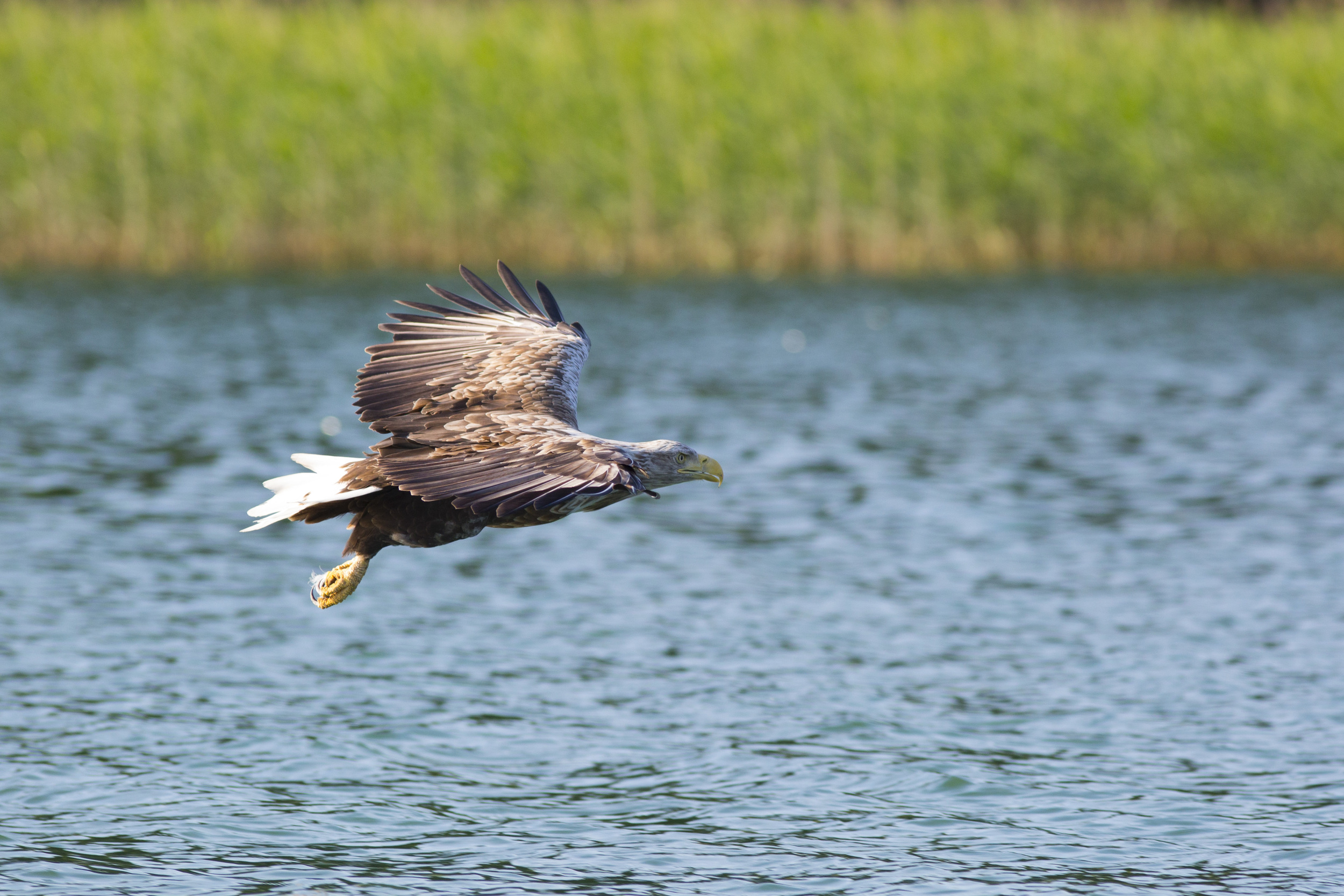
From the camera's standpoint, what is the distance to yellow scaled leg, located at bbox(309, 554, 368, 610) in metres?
6.63

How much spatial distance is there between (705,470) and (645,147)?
1561cm

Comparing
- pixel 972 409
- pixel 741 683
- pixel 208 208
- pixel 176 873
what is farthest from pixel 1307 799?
pixel 208 208

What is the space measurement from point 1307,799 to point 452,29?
17.7m

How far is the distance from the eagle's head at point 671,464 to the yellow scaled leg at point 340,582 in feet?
3.35

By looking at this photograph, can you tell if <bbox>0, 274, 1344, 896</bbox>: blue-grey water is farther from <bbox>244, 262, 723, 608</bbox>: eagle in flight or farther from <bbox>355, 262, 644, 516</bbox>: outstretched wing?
<bbox>355, 262, 644, 516</bbox>: outstretched wing

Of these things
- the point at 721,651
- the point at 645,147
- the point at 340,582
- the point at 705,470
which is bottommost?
the point at 721,651

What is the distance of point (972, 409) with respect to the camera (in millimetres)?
16953

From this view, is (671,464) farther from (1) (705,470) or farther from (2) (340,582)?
(2) (340,582)

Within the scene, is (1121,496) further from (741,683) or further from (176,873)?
(176,873)

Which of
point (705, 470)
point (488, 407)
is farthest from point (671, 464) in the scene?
point (488, 407)

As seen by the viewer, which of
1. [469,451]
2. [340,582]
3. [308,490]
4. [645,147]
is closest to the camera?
[469,451]

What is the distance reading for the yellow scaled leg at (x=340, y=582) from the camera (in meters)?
6.63

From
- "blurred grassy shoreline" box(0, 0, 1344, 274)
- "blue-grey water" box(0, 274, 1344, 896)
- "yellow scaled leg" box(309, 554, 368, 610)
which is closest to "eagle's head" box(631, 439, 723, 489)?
"yellow scaled leg" box(309, 554, 368, 610)

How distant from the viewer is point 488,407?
22.8 ft
